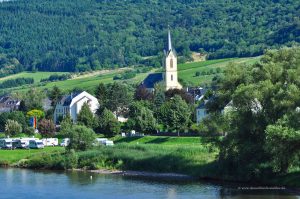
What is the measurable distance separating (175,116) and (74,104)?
2907 centimetres

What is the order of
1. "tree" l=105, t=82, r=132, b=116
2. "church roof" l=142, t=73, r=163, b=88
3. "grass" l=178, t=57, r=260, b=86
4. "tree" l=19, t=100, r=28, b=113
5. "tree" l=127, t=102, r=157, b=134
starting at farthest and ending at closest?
"grass" l=178, t=57, r=260, b=86 < "church roof" l=142, t=73, r=163, b=88 < "tree" l=19, t=100, r=28, b=113 < "tree" l=105, t=82, r=132, b=116 < "tree" l=127, t=102, r=157, b=134

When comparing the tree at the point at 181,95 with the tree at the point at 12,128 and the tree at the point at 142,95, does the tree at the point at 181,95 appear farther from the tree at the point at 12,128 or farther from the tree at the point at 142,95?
the tree at the point at 12,128

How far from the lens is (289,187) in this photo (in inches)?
2131

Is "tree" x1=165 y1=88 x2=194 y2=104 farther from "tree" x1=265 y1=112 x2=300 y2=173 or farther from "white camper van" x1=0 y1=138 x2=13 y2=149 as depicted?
Result: "tree" x1=265 y1=112 x2=300 y2=173

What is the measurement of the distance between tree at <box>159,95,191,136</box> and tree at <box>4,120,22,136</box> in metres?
19.8

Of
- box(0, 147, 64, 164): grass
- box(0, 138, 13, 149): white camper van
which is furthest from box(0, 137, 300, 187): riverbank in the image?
box(0, 138, 13, 149): white camper van

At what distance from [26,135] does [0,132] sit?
11.4 m

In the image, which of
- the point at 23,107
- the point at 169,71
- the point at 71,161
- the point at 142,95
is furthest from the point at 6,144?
the point at 169,71

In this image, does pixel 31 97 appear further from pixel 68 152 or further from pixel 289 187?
pixel 289 187

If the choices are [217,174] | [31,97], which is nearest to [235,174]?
[217,174]

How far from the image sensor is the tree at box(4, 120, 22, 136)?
10381 cm

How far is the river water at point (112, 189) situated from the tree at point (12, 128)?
37130 mm

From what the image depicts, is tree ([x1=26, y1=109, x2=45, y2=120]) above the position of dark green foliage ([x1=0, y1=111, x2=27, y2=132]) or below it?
above

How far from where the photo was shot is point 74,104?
118125 mm
